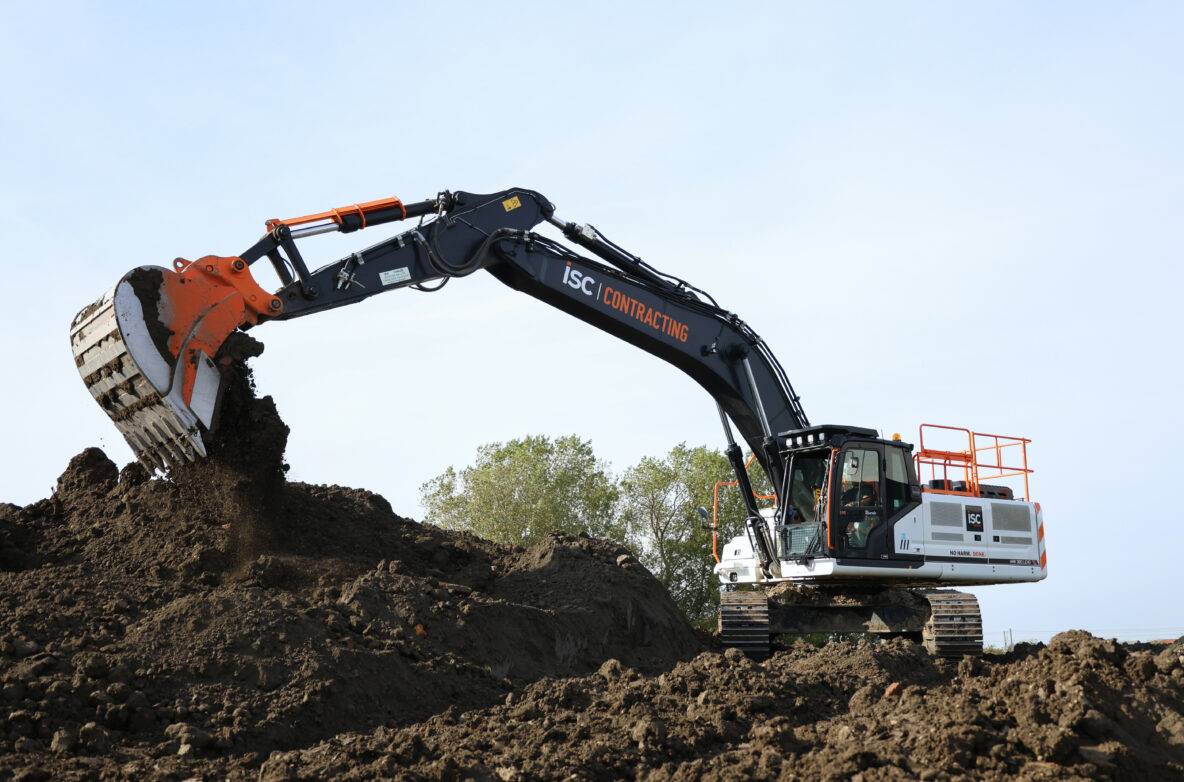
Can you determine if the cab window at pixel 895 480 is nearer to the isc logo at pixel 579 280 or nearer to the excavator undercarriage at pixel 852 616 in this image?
the excavator undercarriage at pixel 852 616

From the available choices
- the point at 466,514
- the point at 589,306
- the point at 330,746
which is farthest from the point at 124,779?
the point at 466,514

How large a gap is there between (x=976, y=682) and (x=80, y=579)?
8.21 m

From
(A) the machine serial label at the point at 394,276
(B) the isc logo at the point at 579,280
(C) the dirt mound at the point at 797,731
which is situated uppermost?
(B) the isc logo at the point at 579,280

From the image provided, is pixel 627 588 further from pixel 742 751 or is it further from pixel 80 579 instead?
pixel 742 751

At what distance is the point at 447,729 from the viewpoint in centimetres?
820

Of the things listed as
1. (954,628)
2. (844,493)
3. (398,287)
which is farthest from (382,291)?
(954,628)

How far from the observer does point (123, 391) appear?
1082cm

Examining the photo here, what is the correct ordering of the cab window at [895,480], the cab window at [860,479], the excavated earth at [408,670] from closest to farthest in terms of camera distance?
1. the excavated earth at [408,670]
2. the cab window at [860,479]
3. the cab window at [895,480]

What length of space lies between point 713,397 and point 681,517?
17.0 meters

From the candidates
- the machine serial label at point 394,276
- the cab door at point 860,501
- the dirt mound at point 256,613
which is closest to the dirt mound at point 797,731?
the dirt mound at point 256,613

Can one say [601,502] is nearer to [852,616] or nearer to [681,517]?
[681,517]

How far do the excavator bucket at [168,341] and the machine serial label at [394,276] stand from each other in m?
1.19

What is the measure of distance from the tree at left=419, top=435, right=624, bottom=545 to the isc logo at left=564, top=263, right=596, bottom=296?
16.6 meters

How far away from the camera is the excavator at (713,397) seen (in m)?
10.8
